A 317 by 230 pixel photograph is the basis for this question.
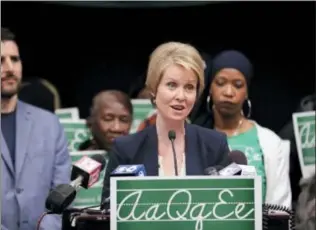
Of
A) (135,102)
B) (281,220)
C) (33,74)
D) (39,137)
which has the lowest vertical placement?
(281,220)

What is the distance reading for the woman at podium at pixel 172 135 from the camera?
3.53 metres

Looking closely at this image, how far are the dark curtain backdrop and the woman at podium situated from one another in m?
3.06

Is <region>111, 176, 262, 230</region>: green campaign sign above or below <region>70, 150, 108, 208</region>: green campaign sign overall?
below

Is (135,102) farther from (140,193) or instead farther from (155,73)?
(140,193)

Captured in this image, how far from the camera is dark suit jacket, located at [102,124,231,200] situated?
11.6 feet

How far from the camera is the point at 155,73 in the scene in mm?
3588

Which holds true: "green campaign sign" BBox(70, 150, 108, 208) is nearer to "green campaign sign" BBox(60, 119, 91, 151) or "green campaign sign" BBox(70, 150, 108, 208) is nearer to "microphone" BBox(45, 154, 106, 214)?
"green campaign sign" BBox(60, 119, 91, 151)

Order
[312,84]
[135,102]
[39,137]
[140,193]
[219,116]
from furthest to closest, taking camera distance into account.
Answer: [312,84], [135,102], [219,116], [39,137], [140,193]

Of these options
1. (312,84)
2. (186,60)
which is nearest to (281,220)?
(186,60)

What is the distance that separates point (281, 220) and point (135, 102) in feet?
8.01

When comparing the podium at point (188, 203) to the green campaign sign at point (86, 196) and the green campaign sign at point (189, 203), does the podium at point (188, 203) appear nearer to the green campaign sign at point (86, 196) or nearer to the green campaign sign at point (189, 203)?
the green campaign sign at point (189, 203)

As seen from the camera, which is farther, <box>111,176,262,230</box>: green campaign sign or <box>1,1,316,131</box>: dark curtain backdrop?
<box>1,1,316,131</box>: dark curtain backdrop

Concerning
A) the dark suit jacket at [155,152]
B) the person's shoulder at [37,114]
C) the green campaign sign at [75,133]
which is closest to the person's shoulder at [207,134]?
the dark suit jacket at [155,152]

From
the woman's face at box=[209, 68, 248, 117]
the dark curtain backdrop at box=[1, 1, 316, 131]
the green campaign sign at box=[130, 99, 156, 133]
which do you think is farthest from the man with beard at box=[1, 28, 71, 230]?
the dark curtain backdrop at box=[1, 1, 316, 131]
